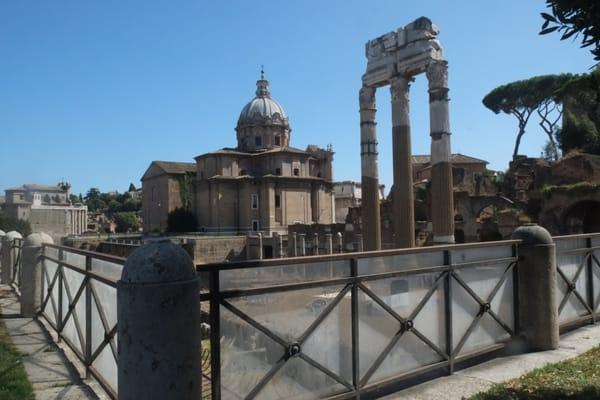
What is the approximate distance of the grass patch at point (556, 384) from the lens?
12.4 ft

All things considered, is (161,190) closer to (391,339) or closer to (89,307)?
(89,307)

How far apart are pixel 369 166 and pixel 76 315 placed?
13.9 meters

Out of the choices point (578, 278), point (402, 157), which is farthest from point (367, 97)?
point (578, 278)

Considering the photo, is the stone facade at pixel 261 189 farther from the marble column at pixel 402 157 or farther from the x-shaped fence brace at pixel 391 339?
the x-shaped fence brace at pixel 391 339

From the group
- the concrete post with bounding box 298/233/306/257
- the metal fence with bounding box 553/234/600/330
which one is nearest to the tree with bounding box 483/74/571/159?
the concrete post with bounding box 298/233/306/257

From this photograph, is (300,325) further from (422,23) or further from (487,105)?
(487,105)

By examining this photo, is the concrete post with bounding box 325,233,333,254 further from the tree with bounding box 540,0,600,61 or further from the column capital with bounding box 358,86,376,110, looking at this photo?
the tree with bounding box 540,0,600,61

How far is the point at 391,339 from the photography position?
4020 mm

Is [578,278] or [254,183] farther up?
[254,183]

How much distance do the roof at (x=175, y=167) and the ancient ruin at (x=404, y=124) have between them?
43.8m

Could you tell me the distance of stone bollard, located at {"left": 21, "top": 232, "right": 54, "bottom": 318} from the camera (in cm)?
721

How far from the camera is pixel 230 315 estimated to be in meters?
3.17

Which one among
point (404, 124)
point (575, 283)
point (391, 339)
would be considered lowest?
point (391, 339)

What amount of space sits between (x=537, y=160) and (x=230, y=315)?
37.6 m
